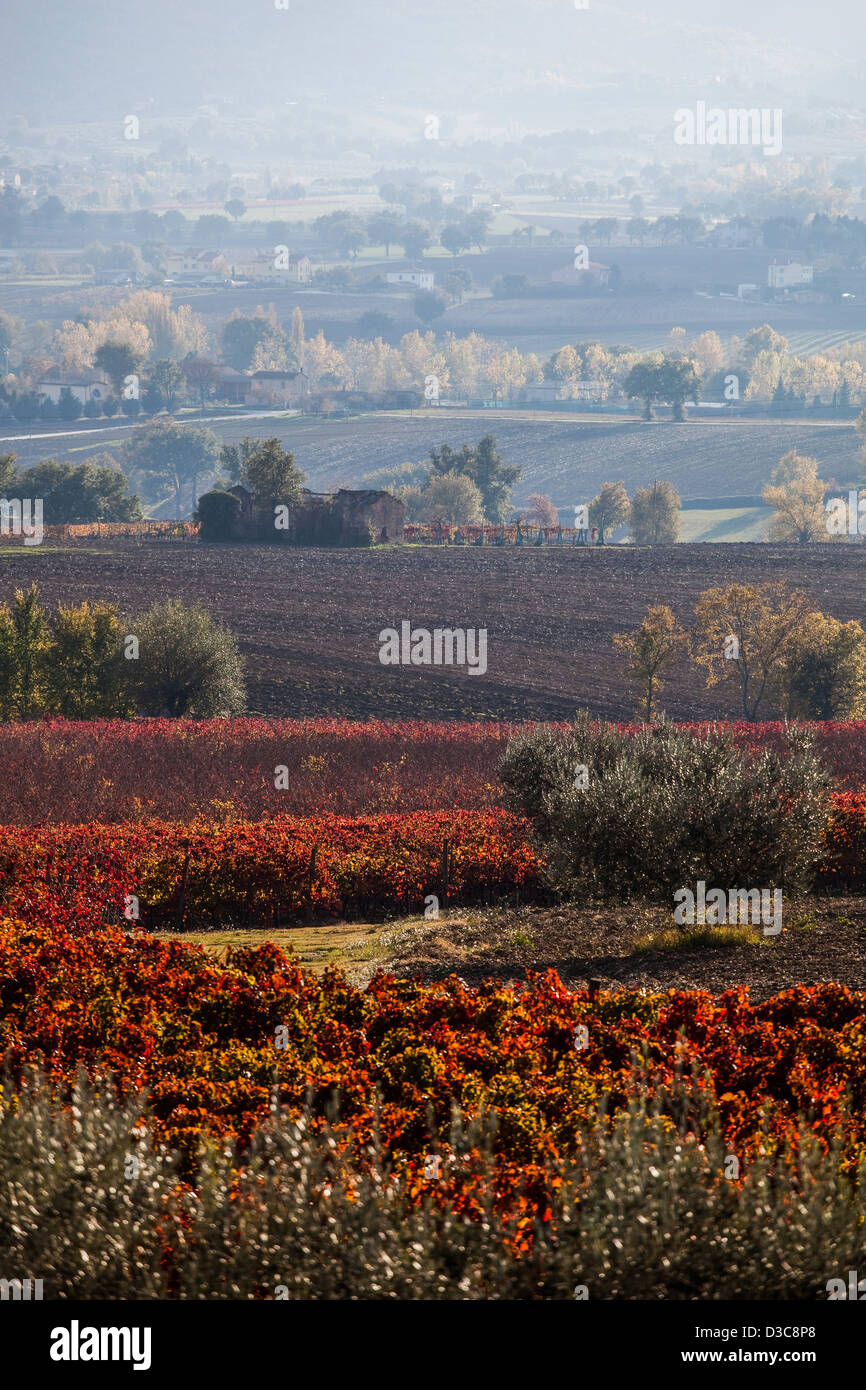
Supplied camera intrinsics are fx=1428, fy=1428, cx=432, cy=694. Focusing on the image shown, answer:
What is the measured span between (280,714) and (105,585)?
77.4 ft

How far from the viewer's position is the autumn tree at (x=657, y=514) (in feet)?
496

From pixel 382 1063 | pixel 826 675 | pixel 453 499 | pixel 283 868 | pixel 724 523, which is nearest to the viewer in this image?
pixel 382 1063

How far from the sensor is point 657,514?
497 feet

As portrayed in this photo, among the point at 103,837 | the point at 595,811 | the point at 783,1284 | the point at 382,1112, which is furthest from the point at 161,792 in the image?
the point at 783,1284

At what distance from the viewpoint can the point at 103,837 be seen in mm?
30625

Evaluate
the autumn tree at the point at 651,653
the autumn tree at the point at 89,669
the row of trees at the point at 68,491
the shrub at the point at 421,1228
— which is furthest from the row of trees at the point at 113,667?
the row of trees at the point at 68,491

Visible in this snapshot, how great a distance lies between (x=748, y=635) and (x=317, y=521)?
45.8 metres

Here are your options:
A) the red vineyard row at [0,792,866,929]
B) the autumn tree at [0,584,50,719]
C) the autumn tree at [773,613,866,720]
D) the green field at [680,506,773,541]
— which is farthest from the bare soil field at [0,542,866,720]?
the green field at [680,506,773,541]

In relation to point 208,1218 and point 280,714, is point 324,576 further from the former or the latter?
point 208,1218

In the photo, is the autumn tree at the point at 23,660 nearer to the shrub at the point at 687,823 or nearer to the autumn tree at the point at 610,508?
the shrub at the point at 687,823

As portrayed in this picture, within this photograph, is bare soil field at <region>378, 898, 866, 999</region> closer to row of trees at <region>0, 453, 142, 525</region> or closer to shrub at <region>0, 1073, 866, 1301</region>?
shrub at <region>0, 1073, 866, 1301</region>

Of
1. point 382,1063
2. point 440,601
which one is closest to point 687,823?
point 382,1063

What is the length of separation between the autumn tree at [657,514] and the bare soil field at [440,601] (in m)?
42.2

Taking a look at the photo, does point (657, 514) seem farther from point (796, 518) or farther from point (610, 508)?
point (796, 518)
